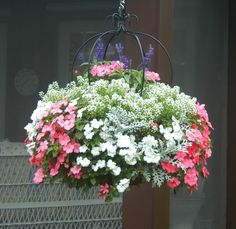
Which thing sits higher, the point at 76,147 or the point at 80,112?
the point at 80,112

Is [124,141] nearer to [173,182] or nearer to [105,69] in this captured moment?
[173,182]

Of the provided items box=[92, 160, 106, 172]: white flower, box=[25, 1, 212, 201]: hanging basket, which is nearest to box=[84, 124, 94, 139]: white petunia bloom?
box=[25, 1, 212, 201]: hanging basket

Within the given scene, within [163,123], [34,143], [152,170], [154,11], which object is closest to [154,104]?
[163,123]

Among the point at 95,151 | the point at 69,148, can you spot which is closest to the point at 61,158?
the point at 69,148

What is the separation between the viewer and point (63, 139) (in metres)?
2.38

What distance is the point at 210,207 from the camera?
5.38 m

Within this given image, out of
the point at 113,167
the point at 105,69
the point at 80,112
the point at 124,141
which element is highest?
the point at 105,69

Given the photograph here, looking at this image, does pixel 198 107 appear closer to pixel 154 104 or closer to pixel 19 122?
pixel 154 104

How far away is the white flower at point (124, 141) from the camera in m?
2.31

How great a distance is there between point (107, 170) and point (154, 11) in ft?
7.44

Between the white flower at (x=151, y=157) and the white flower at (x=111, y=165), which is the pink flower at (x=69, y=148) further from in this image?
the white flower at (x=151, y=157)

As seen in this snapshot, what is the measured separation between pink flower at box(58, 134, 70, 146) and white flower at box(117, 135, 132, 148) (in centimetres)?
22

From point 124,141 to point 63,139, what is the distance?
27 cm

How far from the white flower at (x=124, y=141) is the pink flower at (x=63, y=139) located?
0.22 metres
